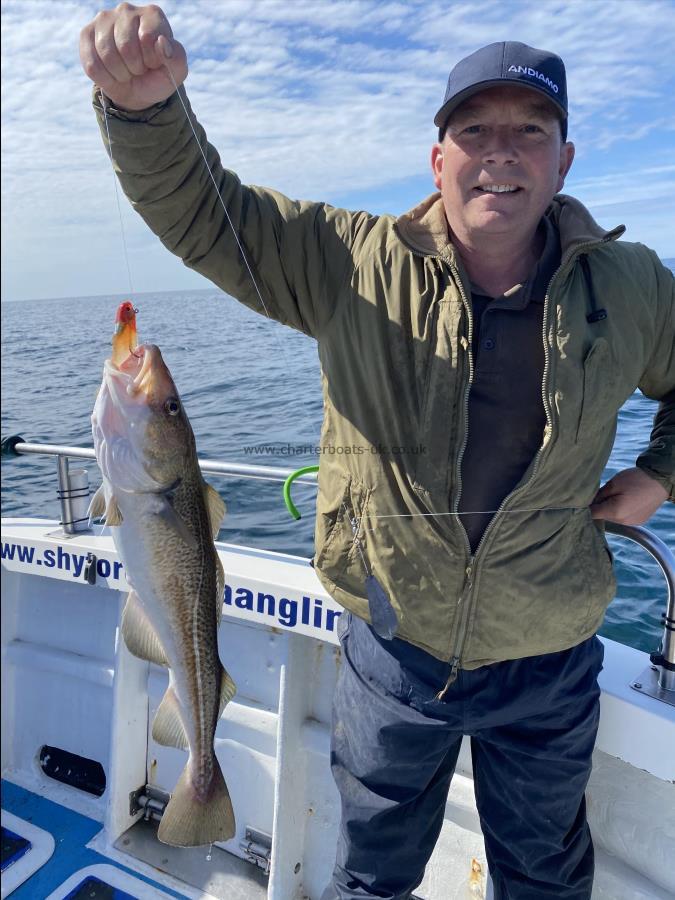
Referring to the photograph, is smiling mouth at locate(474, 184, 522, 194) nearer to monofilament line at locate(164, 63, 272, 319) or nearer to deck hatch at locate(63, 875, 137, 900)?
monofilament line at locate(164, 63, 272, 319)

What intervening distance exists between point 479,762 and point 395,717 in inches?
18.4

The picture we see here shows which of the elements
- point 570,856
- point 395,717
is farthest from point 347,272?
point 570,856

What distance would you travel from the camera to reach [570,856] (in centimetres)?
245

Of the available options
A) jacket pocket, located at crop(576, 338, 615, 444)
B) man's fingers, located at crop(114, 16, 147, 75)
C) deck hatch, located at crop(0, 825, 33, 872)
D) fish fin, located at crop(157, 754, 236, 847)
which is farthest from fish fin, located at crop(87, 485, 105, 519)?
deck hatch, located at crop(0, 825, 33, 872)

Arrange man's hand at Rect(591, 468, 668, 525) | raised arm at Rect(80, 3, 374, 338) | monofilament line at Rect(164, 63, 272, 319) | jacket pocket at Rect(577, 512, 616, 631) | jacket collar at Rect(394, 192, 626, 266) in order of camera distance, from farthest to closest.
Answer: man's hand at Rect(591, 468, 668, 525) < jacket pocket at Rect(577, 512, 616, 631) < jacket collar at Rect(394, 192, 626, 266) < monofilament line at Rect(164, 63, 272, 319) < raised arm at Rect(80, 3, 374, 338)

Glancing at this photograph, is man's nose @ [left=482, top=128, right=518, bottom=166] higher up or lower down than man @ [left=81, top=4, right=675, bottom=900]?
higher up

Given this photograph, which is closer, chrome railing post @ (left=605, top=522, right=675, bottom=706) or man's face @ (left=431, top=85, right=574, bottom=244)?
man's face @ (left=431, top=85, right=574, bottom=244)

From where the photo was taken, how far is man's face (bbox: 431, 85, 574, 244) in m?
2.18

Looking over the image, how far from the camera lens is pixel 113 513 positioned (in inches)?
85.9

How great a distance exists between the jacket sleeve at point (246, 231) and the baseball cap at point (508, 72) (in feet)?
1.65

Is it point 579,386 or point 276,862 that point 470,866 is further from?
point 579,386

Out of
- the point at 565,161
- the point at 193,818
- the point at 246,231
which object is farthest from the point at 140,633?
the point at 565,161

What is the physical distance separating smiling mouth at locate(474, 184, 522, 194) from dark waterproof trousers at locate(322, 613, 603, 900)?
149 centimetres

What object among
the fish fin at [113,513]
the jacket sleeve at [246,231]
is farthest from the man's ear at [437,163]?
the fish fin at [113,513]
